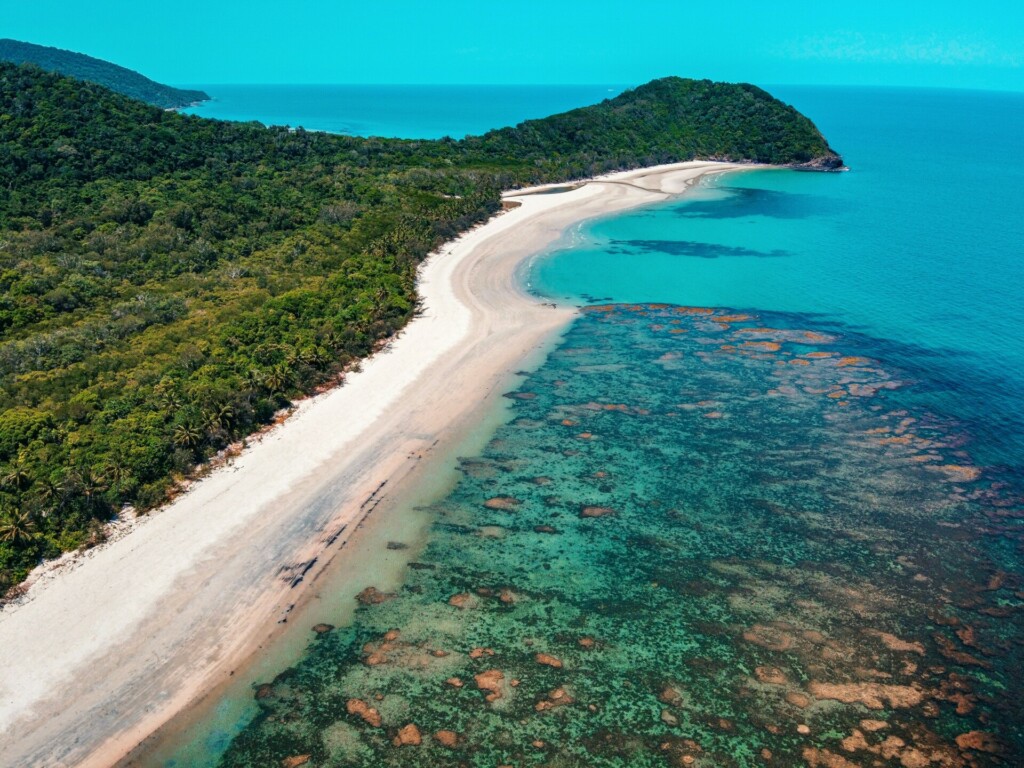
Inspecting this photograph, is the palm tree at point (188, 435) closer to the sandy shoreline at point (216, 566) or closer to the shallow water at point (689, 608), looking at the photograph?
the sandy shoreline at point (216, 566)

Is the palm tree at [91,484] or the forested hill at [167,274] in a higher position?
the forested hill at [167,274]

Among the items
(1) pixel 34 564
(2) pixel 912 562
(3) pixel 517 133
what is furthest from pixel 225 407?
(3) pixel 517 133

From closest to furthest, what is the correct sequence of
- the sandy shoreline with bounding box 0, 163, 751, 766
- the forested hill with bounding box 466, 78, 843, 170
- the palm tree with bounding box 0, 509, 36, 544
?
the sandy shoreline with bounding box 0, 163, 751, 766 → the palm tree with bounding box 0, 509, 36, 544 → the forested hill with bounding box 466, 78, 843, 170

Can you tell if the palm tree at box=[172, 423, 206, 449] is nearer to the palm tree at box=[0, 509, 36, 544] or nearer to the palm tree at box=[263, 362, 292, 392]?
the palm tree at box=[263, 362, 292, 392]

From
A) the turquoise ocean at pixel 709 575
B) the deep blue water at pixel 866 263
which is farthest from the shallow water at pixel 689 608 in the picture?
the deep blue water at pixel 866 263

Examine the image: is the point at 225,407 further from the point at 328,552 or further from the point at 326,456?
the point at 328,552

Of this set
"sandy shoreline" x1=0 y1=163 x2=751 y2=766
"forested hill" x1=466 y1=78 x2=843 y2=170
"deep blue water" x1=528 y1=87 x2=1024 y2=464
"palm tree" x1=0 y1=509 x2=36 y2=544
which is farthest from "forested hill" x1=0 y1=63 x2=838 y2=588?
"deep blue water" x1=528 y1=87 x2=1024 y2=464

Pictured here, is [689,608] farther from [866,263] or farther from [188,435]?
[866,263]
